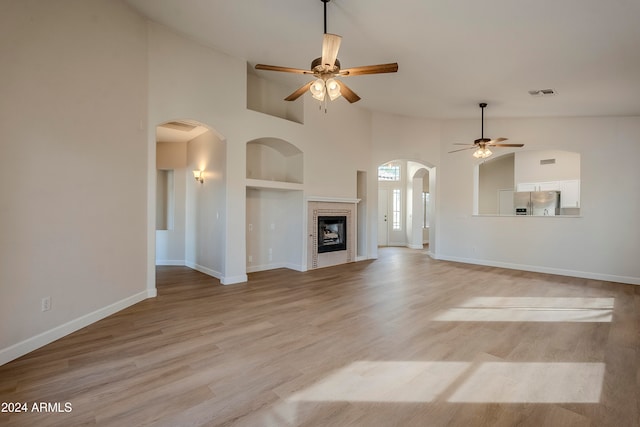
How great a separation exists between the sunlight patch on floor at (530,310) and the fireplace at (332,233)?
128 inches

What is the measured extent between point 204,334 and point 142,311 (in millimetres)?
1225

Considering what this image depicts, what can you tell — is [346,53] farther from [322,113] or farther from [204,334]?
[204,334]

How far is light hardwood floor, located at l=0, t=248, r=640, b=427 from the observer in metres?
1.89

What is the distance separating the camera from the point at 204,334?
3082 mm

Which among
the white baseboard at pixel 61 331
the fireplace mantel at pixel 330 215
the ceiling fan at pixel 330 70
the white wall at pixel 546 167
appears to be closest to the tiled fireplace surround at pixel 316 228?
the fireplace mantel at pixel 330 215

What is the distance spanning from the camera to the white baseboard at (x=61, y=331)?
2539 millimetres

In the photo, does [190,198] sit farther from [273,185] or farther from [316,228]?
[316,228]

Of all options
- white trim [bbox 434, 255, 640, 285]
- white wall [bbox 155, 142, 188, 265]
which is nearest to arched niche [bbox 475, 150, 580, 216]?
white trim [bbox 434, 255, 640, 285]

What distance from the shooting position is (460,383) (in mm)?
2234

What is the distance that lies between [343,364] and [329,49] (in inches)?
117

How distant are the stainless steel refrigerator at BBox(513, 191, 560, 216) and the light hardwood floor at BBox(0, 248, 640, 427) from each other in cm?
431

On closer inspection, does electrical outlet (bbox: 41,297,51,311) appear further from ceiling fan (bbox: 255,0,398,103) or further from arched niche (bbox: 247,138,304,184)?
arched niche (bbox: 247,138,304,184)

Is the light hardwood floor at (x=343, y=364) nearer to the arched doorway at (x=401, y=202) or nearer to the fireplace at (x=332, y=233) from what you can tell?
the fireplace at (x=332, y=233)

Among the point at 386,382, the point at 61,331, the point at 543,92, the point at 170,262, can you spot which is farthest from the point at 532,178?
the point at 61,331
